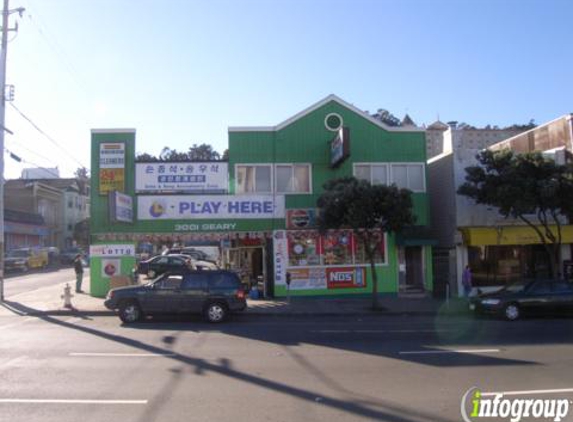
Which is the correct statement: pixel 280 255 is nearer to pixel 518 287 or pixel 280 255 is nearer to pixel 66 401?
pixel 518 287

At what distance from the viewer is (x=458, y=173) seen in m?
24.3

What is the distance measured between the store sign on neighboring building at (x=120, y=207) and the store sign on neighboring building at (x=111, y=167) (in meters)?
1.02

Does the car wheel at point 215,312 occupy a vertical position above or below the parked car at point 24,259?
below

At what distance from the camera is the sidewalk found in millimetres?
19094

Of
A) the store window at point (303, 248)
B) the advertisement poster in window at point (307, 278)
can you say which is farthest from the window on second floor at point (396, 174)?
the advertisement poster in window at point (307, 278)

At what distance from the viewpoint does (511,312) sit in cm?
1742

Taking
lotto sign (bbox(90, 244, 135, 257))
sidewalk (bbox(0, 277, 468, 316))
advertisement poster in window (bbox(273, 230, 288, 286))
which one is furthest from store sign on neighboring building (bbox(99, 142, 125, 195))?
advertisement poster in window (bbox(273, 230, 288, 286))

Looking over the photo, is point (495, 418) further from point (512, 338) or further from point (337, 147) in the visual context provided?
point (337, 147)

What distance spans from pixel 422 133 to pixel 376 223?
271 inches

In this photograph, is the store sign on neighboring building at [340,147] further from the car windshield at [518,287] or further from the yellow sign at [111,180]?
the yellow sign at [111,180]

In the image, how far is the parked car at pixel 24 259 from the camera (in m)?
40.7

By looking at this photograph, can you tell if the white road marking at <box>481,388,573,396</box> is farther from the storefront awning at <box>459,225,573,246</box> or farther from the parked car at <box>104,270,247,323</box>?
the storefront awning at <box>459,225,573,246</box>

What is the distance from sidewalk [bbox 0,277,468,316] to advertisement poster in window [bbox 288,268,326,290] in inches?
21.0

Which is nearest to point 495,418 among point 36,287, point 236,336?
point 236,336
